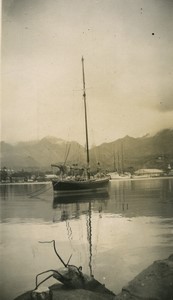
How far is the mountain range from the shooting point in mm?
2883

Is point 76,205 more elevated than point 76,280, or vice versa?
point 76,205

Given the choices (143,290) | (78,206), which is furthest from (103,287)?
(78,206)

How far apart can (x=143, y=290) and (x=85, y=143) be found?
111cm

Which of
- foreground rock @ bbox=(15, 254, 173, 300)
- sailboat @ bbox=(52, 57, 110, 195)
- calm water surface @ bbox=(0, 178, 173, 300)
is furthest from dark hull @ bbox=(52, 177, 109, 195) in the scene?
foreground rock @ bbox=(15, 254, 173, 300)

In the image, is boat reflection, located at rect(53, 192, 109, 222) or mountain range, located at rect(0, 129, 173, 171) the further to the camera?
boat reflection, located at rect(53, 192, 109, 222)

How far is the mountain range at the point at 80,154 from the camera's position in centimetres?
288

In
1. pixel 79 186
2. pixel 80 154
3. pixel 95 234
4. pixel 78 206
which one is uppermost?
pixel 80 154

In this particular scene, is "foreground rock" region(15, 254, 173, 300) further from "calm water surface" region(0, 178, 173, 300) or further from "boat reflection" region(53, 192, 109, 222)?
"boat reflection" region(53, 192, 109, 222)

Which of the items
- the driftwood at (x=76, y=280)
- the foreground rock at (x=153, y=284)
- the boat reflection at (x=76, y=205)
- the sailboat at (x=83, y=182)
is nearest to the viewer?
the foreground rock at (x=153, y=284)

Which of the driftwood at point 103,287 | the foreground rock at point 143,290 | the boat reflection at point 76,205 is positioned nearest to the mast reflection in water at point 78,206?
the boat reflection at point 76,205

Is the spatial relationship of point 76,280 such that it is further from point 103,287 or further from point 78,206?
point 78,206

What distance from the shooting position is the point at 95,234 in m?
2.86

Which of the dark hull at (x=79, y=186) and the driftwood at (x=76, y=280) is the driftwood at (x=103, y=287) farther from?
the dark hull at (x=79, y=186)

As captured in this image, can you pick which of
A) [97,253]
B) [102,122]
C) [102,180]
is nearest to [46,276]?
[97,253]
